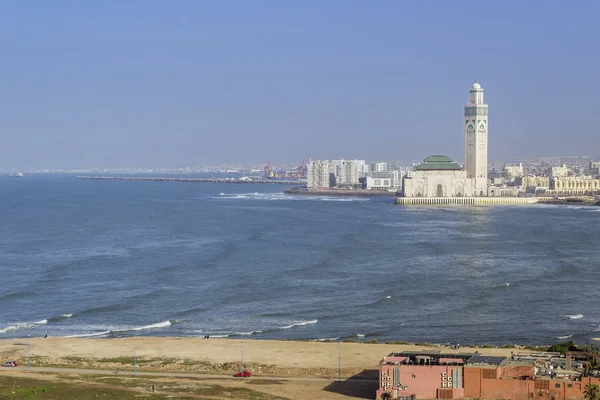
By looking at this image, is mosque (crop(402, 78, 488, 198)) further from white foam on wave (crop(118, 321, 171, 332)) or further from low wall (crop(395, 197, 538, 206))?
white foam on wave (crop(118, 321, 171, 332))

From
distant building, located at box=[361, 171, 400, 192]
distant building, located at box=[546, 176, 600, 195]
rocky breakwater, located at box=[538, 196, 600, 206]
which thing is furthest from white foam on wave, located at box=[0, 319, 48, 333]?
distant building, located at box=[361, 171, 400, 192]

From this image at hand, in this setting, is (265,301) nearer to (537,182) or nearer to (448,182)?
(448,182)

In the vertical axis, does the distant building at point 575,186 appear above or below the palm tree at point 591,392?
above

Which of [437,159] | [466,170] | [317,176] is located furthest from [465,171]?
[317,176]

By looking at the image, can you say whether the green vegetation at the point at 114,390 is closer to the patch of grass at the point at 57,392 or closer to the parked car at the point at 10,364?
the patch of grass at the point at 57,392

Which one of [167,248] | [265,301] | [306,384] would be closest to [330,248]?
[167,248]

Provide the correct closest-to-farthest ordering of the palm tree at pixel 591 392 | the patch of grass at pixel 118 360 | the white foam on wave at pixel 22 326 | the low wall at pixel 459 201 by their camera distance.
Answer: the palm tree at pixel 591 392 < the patch of grass at pixel 118 360 < the white foam on wave at pixel 22 326 < the low wall at pixel 459 201

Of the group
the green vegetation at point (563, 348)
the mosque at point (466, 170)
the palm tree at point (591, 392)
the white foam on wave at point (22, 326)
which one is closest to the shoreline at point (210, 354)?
the green vegetation at point (563, 348)
